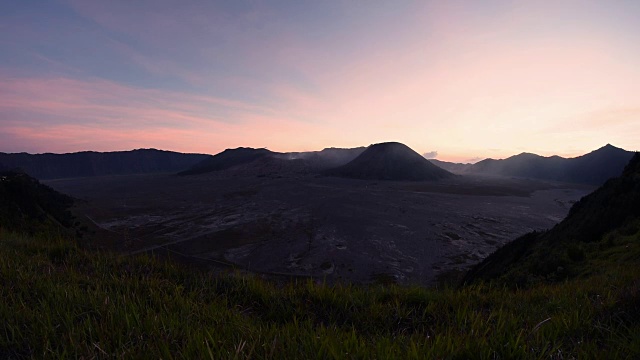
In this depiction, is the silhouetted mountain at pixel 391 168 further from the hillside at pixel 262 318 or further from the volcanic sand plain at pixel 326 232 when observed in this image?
the hillside at pixel 262 318

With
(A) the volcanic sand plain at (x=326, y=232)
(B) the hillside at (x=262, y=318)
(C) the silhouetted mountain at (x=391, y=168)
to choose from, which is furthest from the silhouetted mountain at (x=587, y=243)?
(C) the silhouetted mountain at (x=391, y=168)

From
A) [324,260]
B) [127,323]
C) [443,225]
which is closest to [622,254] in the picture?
[127,323]

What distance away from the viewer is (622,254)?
9.10 meters

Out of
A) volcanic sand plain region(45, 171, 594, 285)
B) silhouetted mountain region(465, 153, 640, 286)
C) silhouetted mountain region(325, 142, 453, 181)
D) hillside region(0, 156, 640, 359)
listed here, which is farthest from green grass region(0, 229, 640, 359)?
silhouetted mountain region(325, 142, 453, 181)

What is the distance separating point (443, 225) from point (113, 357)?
5948 cm

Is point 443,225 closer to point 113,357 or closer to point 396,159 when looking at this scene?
point 113,357

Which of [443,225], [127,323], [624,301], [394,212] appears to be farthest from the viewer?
[394,212]

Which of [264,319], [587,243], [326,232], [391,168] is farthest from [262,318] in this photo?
[391,168]

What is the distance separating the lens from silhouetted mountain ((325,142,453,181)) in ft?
556

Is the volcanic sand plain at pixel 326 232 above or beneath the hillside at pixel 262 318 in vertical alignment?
beneath

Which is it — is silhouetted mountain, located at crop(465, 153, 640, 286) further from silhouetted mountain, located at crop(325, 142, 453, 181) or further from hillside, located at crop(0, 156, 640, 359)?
silhouetted mountain, located at crop(325, 142, 453, 181)

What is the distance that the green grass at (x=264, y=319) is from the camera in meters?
1.94

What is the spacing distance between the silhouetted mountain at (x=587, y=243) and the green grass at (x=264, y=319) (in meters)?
3.65

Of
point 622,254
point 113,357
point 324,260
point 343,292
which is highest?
point 113,357
